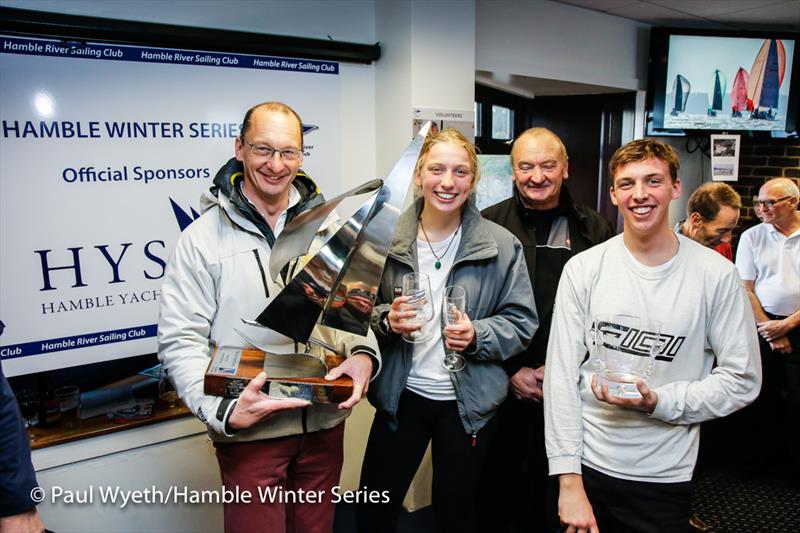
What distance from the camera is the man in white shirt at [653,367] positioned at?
138 centimetres

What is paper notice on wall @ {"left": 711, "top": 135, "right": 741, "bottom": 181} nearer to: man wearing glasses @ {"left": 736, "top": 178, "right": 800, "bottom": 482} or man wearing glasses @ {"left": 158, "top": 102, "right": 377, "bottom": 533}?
man wearing glasses @ {"left": 736, "top": 178, "right": 800, "bottom": 482}

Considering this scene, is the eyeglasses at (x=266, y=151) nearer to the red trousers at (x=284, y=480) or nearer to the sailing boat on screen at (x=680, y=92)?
the red trousers at (x=284, y=480)

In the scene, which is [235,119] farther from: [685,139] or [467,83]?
[685,139]

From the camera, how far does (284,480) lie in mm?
1530

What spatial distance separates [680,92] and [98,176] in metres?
3.58

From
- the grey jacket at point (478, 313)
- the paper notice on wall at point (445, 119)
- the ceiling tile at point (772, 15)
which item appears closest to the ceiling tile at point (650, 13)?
the ceiling tile at point (772, 15)

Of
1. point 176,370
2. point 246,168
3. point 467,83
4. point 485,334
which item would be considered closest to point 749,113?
point 467,83

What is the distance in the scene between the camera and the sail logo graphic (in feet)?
4.42

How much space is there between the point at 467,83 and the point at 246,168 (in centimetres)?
149

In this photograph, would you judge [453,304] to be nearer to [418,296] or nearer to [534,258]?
[418,296]

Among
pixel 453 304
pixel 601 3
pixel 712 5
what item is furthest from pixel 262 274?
pixel 712 5

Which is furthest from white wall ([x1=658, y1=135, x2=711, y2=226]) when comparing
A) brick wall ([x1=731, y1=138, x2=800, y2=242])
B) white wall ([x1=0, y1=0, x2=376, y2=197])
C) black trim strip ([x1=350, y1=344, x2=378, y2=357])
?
black trim strip ([x1=350, y1=344, x2=378, y2=357])

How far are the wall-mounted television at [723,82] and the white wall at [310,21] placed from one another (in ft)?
7.13

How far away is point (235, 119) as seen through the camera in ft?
7.47
